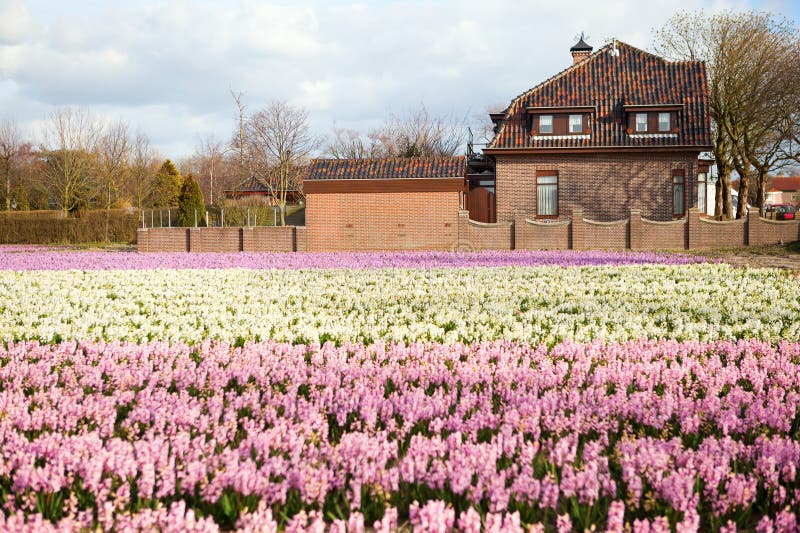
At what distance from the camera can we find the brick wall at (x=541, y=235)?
92.9ft

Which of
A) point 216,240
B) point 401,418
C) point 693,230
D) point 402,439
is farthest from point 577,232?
point 402,439

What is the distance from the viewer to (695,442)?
14.5ft

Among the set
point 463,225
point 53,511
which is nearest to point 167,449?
point 53,511

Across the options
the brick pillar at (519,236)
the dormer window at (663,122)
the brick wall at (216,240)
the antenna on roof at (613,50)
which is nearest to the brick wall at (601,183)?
the dormer window at (663,122)

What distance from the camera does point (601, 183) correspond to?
34125 mm

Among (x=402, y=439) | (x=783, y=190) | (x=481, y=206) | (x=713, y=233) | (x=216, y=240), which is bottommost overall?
(x=402, y=439)

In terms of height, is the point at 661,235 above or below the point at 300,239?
above

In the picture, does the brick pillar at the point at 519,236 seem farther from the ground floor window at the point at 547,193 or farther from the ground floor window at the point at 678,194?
the ground floor window at the point at 678,194

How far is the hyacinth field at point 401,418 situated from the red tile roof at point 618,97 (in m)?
24.8

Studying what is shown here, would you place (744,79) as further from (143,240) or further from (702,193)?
(143,240)

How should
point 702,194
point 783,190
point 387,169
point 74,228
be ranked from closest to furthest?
point 387,169 → point 74,228 → point 702,194 → point 783,190

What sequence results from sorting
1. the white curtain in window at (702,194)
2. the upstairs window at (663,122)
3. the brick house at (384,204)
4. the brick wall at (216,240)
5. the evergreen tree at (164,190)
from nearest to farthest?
the brick wall at (216,240) → the brick house at (384,204) → the upstairs window at (663,122) → the white curtain in window at (702,194) → the evergreen tree at (164,190)

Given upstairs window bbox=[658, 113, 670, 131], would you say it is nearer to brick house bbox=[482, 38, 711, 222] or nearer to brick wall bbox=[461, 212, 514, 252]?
brick house bbox=[482, 38, 711, 222]

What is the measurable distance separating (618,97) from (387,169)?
1245 cm
